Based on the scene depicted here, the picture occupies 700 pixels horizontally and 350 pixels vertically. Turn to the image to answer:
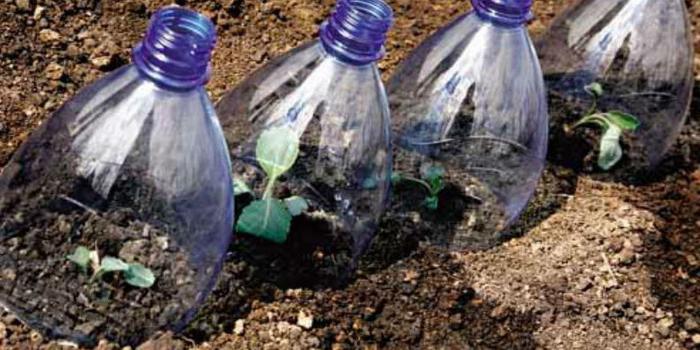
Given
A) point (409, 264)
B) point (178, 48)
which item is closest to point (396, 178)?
point (409, 264)

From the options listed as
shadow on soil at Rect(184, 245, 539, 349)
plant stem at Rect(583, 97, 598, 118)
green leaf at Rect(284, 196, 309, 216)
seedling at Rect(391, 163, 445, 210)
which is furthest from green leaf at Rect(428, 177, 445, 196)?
plant stem at Rect(583, 97, 598, 118)

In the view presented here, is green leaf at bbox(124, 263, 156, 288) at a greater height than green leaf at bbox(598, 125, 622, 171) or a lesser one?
greater

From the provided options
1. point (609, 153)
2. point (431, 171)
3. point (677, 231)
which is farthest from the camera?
point (609, 153)

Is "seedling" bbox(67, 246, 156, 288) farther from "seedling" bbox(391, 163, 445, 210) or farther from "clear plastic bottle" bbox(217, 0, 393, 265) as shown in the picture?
"seedling" bbox(391, 163, 445, 210)

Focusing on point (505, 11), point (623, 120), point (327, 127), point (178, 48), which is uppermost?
point (178, 48)

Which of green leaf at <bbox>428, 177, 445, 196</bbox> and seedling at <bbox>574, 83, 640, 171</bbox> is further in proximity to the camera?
seedling at <bbox>574, 83, 640, 171</bbox>

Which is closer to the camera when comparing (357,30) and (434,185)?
(357,30)

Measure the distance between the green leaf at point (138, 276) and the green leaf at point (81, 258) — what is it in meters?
0.06

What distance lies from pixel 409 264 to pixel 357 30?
1.58ft

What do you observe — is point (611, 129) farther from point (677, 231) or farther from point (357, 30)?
point (357, 30)

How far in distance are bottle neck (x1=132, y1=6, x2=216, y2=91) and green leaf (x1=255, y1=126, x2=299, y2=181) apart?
32cm

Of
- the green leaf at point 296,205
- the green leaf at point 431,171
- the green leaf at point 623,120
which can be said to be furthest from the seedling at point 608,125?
the green leaf at point 296,205

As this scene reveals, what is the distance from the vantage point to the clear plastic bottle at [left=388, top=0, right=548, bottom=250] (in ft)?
6.91

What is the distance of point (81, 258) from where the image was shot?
5.88 ft
